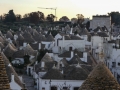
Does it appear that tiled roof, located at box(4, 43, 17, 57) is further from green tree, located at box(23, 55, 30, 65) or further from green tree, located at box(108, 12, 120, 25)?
green tree, located at box(108, 12, 120, 25)

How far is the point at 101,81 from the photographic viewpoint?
8.80 meters

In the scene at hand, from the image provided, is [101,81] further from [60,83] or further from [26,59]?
[26,59]

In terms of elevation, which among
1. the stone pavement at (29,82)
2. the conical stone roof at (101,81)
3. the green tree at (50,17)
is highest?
the green tree at (50,17)

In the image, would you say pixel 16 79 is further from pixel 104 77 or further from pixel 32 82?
pixel 104 77

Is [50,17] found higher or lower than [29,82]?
higher

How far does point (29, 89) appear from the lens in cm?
3095

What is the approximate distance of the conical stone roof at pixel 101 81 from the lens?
28.7 feet

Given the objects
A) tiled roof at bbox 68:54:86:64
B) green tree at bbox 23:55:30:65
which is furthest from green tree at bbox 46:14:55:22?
tiled roof at bbox 68:54:86:64

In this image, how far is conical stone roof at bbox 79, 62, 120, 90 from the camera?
28.7 ft

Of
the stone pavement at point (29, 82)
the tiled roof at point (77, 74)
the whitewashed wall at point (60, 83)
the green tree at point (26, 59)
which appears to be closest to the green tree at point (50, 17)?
the green tree at point (26, 59)

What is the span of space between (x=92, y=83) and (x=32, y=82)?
25586mm

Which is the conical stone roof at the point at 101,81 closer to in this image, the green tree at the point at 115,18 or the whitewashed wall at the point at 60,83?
the whitewashed wall at the point at 60,83

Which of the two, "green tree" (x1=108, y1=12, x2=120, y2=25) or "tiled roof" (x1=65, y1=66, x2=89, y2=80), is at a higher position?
"green tree" (x1=108, y1=12, x2=120, y2=25)

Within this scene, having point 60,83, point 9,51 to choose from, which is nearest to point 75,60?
point 60,83
